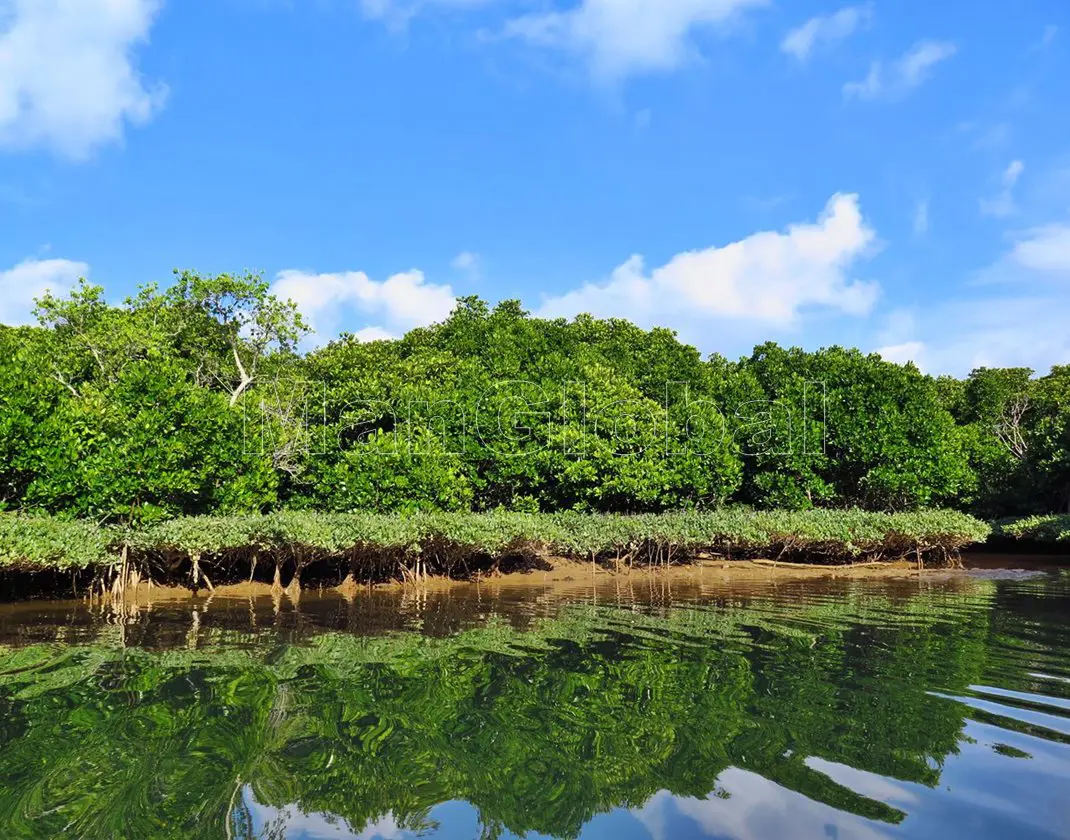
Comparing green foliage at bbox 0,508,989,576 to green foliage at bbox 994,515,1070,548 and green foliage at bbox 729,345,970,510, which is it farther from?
green foliage at bbox 994,515,1070,548

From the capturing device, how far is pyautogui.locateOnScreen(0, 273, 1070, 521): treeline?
63.2 feet

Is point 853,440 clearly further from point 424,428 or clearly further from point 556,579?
point 424,428

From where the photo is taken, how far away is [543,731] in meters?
7.63

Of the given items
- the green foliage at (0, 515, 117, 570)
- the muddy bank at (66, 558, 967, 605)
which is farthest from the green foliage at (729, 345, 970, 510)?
the green foliage at (0, 515, 117, 570)

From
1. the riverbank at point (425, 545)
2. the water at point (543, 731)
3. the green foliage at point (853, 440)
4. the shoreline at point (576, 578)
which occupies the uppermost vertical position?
the green foliage at point (853, 440)

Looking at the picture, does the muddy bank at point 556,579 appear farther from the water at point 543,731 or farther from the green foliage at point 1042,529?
the green foliage at point 1042,529

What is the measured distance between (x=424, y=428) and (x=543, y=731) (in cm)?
1845

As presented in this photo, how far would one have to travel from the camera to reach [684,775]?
21.3ft

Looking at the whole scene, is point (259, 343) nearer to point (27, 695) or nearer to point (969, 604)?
point (27, 695)

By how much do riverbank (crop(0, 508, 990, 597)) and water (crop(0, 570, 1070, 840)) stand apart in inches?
170

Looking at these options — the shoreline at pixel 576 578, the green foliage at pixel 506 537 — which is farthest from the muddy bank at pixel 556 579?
the green foliage at pixel 506 537

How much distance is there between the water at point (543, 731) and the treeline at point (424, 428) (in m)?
6.47

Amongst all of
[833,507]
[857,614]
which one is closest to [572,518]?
[857,614]

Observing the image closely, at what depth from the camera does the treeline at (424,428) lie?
19266mm
